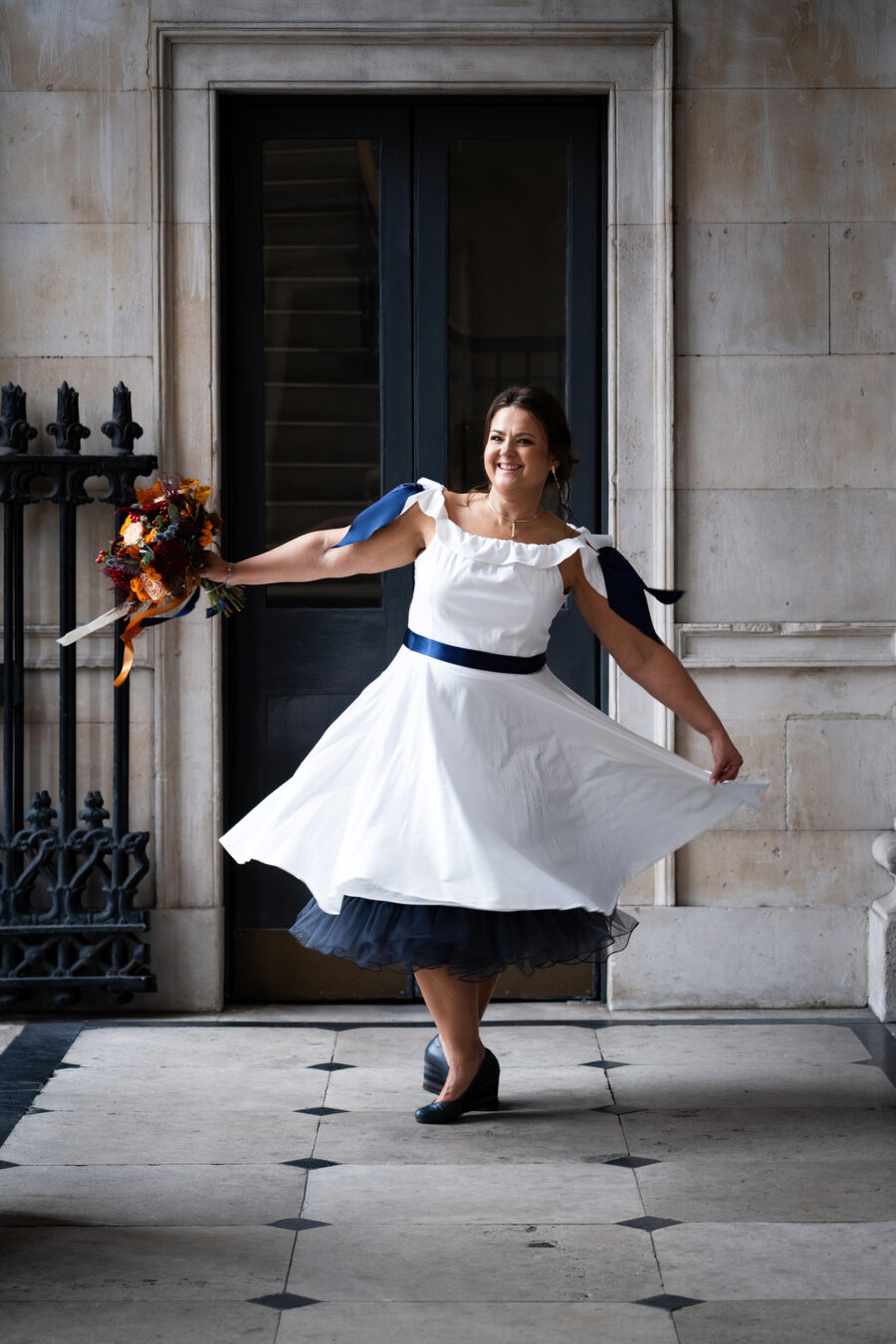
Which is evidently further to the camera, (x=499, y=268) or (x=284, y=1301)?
(x=499, y=268)

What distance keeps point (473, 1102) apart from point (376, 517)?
1.59 meters

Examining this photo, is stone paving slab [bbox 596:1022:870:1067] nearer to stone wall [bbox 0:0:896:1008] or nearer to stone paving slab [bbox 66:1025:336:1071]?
stone wall [bbox 0:0:896:1008]

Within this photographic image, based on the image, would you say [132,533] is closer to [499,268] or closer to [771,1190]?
[499,268]

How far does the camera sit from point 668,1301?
296 cm

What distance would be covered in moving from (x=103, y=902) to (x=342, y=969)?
0.87 metres

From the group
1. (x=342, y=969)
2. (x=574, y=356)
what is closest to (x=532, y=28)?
(x=574, y=356)

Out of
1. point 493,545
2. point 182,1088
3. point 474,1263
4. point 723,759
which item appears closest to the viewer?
point 474,1263

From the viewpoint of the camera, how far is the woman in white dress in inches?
149

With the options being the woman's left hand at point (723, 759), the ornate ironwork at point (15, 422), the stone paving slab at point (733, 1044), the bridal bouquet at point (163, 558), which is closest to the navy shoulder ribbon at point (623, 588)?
the woman's left hand at point (723, 759)

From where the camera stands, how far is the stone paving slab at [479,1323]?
110 inches

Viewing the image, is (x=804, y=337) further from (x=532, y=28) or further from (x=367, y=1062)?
(x=367, y=1062)

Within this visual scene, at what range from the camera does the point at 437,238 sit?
5.26 metres

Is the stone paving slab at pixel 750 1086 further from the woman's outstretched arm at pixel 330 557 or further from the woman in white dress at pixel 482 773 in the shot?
the woman's outstretched arm at pixel 330 557

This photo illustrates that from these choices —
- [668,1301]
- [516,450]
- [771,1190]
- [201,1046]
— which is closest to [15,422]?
[516,450]
